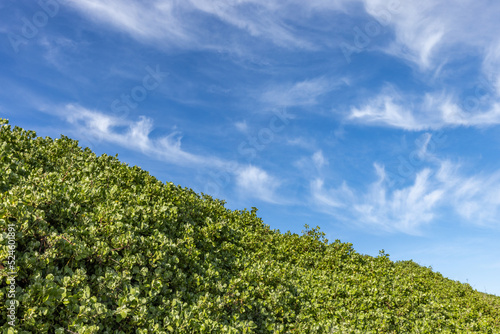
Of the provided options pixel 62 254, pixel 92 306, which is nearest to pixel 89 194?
pixel 62 254

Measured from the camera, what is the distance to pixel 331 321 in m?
8.79

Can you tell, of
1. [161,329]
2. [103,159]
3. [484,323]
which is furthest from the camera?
[103,159]

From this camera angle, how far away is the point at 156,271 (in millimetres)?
7238

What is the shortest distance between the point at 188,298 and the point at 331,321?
3.79 meters

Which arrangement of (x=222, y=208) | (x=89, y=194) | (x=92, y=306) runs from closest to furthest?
(x=92, y=306) < (x=89, y=194) < (x=222, y=208)

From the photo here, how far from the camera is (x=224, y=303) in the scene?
7621 mm

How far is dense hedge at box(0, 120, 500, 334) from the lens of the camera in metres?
5.81

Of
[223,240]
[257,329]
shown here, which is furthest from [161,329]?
[223,240]

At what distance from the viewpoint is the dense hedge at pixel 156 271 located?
5.81 metres

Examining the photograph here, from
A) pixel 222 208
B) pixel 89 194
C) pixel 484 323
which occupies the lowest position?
pixel 484 323

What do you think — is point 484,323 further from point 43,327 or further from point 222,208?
point 43,327

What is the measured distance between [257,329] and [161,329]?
2.64 meters

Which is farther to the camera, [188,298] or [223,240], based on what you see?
[223,240]

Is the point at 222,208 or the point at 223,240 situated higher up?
the point at 222,208
